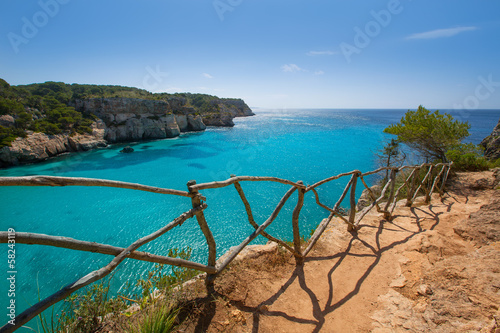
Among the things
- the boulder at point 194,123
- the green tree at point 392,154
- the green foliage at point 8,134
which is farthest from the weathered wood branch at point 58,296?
the boulder at point 194,123

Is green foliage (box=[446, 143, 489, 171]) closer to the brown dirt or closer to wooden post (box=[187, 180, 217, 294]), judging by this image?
the brown dirt

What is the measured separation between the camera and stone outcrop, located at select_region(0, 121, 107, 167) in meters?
22.6

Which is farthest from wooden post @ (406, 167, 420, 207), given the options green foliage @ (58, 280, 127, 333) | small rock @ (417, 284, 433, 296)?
green foliage @ (58, 280, 127, 333)

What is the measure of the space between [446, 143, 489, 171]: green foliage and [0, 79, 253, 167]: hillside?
40208mm

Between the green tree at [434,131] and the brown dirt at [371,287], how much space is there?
10.6m

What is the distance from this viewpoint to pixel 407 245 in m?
3.98

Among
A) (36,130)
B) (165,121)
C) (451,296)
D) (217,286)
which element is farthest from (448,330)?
(165,121)

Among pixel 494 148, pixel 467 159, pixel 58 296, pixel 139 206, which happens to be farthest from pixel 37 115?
pixel 494 148

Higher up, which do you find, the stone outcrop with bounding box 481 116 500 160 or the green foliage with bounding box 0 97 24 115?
the green foliage with bounding box 0 97 24 115

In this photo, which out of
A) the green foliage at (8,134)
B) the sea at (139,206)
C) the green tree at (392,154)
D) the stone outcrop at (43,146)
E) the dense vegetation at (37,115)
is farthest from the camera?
the dense vegetation at (37,115)

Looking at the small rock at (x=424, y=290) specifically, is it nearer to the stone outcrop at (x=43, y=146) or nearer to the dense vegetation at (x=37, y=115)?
the stone outcrop at (x=43, y=146)

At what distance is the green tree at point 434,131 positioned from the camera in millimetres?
11969

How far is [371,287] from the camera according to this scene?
305cm

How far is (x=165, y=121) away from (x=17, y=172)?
2682 centimetres
